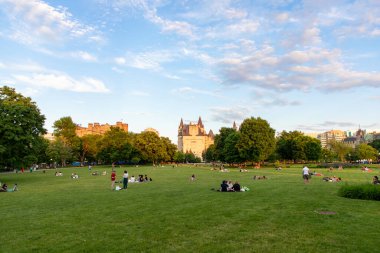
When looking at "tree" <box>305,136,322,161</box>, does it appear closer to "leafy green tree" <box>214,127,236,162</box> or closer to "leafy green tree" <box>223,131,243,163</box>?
"leafy green tree" <box>214,127,236,162</box>

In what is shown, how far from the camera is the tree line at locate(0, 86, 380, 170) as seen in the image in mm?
42188

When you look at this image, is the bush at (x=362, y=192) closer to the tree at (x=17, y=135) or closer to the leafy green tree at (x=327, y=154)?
the tree at (x=17, y=135)

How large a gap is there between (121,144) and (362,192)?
93.5m

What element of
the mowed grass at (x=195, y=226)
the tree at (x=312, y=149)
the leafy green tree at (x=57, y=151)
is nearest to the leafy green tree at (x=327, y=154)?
the tree at (x=312, y=149)

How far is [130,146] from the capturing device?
108 meters

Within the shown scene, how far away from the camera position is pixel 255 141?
80625mm

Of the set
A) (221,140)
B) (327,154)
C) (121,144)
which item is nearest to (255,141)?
(221,140)

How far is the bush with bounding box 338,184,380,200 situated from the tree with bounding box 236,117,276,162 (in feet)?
192

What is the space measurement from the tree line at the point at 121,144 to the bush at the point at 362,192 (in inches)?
1405

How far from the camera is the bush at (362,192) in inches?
771

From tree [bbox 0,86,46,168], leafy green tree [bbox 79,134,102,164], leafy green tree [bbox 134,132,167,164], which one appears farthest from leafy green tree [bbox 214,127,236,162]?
tree [bbox 0,86,46,168]

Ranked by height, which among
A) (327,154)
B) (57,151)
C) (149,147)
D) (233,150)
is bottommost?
(327,154)

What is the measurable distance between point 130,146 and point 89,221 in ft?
311

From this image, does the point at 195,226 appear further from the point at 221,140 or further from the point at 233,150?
the point at 221,140
